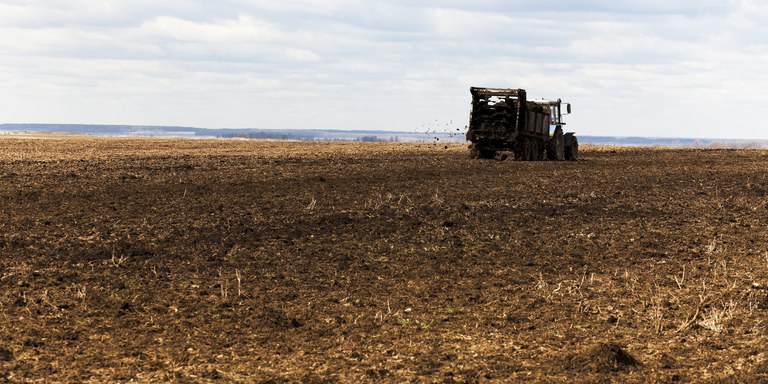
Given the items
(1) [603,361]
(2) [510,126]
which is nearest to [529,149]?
(2) [510,126]

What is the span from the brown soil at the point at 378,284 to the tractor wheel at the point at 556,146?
1515 centimetres

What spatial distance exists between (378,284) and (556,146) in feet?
84.4

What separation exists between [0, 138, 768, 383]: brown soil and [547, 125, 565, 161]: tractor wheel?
15154mm

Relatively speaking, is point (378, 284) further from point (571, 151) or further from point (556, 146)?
point (571, 151)

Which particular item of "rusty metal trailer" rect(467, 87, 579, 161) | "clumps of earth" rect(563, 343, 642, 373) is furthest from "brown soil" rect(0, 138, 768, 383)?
A: "rusty metal trailer" rect(467, 87, 579, 161)

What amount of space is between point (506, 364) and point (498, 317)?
5.98 feet

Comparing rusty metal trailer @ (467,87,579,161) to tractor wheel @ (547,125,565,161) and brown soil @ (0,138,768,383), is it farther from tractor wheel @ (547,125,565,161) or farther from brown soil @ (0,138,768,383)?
brown soil @ (0,138,768,383)

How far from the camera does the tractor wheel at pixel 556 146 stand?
A: 120ft

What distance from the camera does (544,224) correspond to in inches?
656

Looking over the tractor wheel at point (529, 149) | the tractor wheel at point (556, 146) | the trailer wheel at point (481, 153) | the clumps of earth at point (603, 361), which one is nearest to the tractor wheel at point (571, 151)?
the tractor wheel at point (556, 146)

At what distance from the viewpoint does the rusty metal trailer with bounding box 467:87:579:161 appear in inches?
1380

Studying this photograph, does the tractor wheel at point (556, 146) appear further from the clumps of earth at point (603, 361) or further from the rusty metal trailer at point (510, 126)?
the clumps of earth at point (603, 361)

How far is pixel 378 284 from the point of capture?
12.2 metres

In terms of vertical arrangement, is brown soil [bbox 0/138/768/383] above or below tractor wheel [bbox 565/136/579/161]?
below
